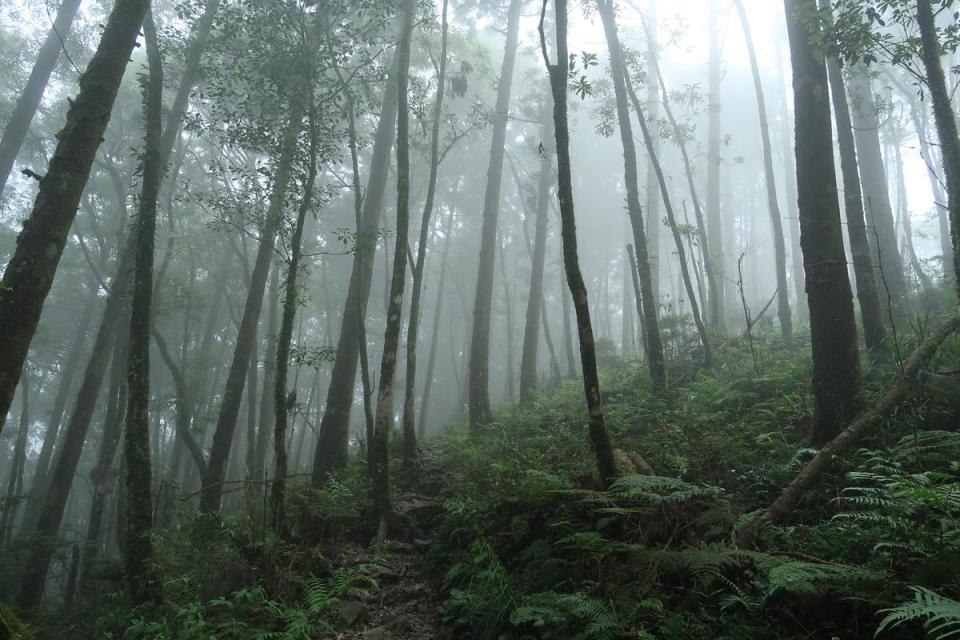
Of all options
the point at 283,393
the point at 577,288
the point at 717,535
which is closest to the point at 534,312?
the point at 283,393

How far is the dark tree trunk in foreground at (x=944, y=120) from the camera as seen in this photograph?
5.57 meters

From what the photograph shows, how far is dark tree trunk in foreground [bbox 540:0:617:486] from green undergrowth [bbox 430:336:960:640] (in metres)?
0.42

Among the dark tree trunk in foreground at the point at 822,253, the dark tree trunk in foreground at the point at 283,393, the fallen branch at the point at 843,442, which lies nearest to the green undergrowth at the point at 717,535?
the fallen branch at the point at 843,442

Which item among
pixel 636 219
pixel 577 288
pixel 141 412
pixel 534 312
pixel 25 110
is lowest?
pixel 141 412

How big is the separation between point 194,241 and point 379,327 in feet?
49.7

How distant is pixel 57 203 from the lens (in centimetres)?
A: 465

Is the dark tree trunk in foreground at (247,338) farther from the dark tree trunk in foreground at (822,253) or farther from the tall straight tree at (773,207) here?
the tall straight tree at (773,207)

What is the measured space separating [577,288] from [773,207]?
470 inches

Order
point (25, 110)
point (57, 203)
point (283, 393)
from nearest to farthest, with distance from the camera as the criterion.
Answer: point (57, 203)
point (283, 393)
point (25, 110)

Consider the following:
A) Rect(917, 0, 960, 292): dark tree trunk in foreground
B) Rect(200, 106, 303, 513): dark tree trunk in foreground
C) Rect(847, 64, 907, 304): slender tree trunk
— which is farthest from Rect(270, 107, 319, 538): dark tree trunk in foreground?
Rect(847, 64, 907, 304): slender tree trunk

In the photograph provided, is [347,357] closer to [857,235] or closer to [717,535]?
[717,535]

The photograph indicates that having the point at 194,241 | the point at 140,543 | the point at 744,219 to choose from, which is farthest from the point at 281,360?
the point at 744,219

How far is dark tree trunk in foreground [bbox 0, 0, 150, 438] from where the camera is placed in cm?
427

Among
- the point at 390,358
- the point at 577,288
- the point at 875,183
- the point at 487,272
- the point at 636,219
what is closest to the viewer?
the point at 577,288
